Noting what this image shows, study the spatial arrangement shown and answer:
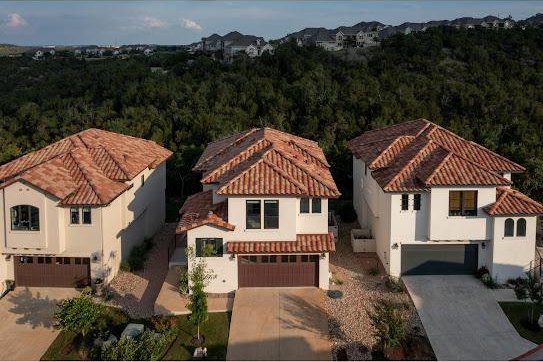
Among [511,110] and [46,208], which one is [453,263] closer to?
[46,208]

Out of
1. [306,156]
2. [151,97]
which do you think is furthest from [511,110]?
[151,97]

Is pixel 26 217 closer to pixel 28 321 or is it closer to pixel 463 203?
pixel 28 321

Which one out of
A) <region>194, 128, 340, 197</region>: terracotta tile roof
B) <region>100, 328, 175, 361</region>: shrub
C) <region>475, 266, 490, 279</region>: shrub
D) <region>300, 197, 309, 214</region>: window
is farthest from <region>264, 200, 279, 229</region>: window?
<region>475, 266, 490, 279</region>: shrub

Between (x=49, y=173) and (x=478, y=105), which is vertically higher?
(x=478, y=105)

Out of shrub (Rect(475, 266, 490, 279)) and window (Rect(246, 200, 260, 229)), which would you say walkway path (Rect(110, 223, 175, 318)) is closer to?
window (Rect(246, 200, 260, 229))

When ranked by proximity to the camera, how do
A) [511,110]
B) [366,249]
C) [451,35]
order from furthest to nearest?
[451,35] < [511,110] < [366,249]

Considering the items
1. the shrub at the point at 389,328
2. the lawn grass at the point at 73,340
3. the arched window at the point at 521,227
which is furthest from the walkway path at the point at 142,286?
the arched window at the point at 521,227
